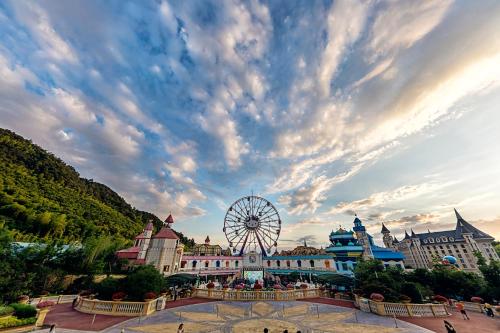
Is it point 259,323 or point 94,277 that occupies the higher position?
point 94,277

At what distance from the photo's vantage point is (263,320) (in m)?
13.9

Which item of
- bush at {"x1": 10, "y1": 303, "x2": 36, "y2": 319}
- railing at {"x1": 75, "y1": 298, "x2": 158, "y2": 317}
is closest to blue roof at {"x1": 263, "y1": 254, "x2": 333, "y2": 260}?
railing at {"x1": 75, "y1": 298, "x2": 158, "y2": 317}

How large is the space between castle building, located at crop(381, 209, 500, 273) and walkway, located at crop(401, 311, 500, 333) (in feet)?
151

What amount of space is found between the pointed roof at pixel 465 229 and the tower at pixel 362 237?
147 feet

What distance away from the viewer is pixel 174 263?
3359 centimetres

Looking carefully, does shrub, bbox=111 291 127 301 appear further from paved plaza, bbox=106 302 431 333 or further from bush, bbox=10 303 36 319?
→ bush, bbox=10 303 36 319

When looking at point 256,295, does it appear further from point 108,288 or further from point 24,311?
point 24,311

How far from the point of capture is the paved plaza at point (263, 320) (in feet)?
39.3

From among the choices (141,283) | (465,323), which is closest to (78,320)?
(141,283)

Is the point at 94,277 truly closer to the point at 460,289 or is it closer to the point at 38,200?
the point at 38,200

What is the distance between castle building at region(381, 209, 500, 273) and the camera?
56.4 metres

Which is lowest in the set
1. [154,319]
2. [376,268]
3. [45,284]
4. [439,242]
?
[154,319]

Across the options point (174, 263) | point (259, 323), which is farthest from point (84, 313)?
point (174, 263)

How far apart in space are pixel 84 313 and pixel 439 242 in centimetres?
9774
